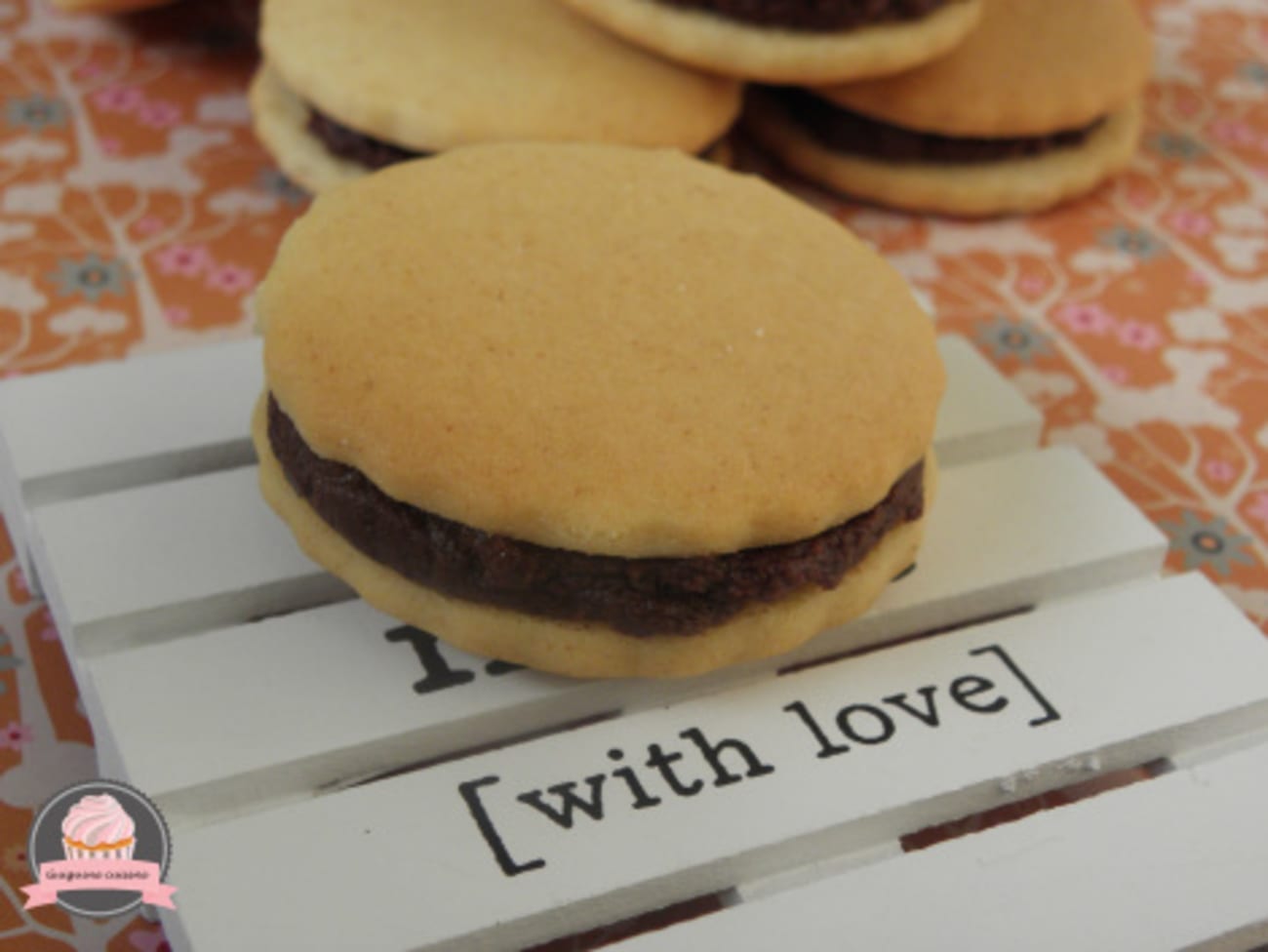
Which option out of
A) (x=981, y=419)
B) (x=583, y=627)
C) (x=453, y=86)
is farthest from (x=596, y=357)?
(x=453, y=86)

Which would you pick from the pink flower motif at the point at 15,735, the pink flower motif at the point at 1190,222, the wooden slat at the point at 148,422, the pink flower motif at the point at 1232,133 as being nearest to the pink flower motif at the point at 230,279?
the wooden slat at the point at 148,422

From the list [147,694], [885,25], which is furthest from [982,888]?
[885,25]

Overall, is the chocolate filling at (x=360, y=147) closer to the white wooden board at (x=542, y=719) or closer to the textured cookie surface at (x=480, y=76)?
the textured cookie surface at (x=480, y=76)

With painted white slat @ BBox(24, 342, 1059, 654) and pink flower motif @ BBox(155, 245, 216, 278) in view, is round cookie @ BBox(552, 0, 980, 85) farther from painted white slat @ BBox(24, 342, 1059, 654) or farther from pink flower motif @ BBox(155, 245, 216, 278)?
painted white slat @ BBox(24, 342, 1059, 654)

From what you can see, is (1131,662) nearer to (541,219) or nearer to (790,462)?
(790,462)

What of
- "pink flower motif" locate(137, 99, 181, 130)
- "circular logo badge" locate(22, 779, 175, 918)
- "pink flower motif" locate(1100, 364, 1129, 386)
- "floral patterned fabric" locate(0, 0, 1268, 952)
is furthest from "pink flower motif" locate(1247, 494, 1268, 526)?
"pink flower motif" locate(137, 99, 181, 130)
